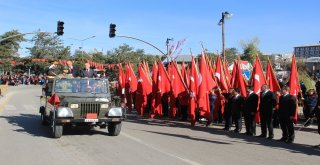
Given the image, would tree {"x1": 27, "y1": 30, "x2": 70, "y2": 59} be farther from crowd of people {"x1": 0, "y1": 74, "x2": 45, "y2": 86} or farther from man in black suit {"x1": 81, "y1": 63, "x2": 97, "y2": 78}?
man in black suit {"x1": 81, "y1": 63, "x2": 97, "y2": 78}

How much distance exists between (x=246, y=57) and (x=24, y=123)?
2731 inches

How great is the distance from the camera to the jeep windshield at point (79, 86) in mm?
13898

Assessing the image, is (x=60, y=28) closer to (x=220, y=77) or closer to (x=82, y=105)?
(x=220, y=77)

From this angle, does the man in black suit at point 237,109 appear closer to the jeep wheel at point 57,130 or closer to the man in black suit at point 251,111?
the man in black suit at point 251,111

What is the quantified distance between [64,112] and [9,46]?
2894 inches

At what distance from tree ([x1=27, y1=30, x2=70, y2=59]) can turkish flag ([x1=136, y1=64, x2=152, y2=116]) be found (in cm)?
7605

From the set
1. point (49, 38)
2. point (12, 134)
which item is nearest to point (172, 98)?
point (12, 134)

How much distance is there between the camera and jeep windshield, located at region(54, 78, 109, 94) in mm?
13898

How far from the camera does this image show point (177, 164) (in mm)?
8836

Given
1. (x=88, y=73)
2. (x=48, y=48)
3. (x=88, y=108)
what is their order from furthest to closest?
(x=48, y=48) → (x=88, y=73) → (x=88, y=108)

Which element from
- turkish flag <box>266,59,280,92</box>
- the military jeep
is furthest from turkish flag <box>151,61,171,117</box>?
the military jeep

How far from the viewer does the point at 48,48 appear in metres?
99.1

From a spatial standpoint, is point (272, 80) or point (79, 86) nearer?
point (79, 86)

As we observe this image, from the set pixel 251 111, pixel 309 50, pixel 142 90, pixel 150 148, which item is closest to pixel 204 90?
pixel 251 111
